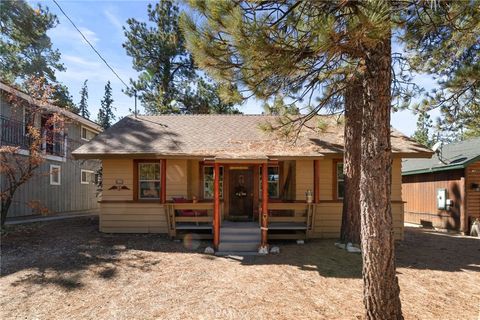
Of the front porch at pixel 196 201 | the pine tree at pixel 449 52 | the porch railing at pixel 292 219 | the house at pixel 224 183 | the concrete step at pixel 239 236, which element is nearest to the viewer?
the pine tree at pixel 449 52

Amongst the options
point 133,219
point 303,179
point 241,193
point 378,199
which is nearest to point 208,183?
point 241,193

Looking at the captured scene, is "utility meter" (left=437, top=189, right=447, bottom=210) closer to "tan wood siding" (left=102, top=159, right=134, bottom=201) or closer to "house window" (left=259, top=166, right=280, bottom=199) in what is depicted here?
"house window" (left=259, top=166, right=280, bottom=199)

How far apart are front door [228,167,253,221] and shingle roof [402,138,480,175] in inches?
291

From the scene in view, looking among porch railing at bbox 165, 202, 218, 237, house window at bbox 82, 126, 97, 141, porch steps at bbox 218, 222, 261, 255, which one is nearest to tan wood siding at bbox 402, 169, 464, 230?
porch steps at bbox 218, 222, 261, 255

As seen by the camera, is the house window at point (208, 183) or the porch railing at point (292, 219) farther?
the house window at point (208, 183)

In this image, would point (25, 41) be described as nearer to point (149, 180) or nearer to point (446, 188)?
point (149, 180)

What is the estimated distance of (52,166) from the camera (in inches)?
632

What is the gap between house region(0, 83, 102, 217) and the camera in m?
12.3

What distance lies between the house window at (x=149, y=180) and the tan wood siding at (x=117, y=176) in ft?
1.11

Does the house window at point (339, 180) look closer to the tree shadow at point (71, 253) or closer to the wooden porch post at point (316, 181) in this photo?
the wooden porch post at point (316, 181)

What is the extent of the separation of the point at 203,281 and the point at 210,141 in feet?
18.4

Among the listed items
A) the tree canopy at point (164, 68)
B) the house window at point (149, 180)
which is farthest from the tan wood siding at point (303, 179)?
the tree canopy at point (164, 68)

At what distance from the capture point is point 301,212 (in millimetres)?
10695

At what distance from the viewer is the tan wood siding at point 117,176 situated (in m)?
10.7
